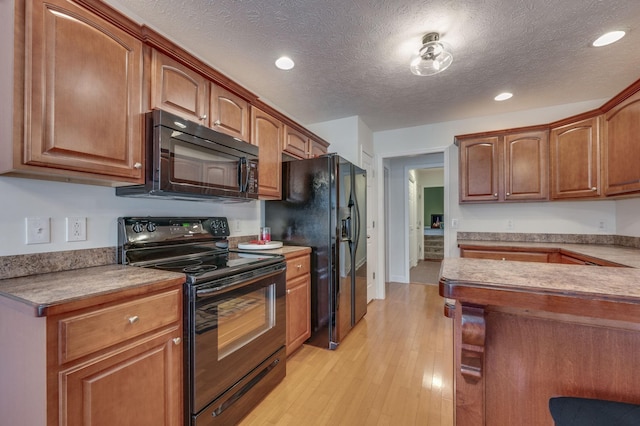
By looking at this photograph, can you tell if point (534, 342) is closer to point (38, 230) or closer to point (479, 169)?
point (38, 230)

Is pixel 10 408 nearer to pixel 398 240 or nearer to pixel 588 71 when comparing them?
pixel 588 71

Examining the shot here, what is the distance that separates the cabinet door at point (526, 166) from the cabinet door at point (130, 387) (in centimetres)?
346

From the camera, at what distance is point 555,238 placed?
10.5ft

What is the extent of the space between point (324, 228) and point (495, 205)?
7.65 ft

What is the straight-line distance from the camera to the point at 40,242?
1.34m

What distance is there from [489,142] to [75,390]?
3.88 meters

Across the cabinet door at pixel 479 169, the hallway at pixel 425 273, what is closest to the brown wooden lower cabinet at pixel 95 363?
the cabinet door at pixel 479 169

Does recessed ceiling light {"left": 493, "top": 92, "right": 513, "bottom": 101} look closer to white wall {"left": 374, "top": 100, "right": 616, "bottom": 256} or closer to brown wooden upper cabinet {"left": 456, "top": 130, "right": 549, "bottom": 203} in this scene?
brown wooden upper cabinet {"left": 456, "top": 130, "right": 549, "bottom": 203}

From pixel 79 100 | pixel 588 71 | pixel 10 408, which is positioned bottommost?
pixel 10 408

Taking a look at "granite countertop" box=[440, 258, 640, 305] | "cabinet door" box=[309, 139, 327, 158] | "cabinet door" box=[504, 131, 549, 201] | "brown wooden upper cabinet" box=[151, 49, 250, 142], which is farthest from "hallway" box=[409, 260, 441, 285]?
"brown wooden upper cabinet" box=[151, 49, 250, 142]

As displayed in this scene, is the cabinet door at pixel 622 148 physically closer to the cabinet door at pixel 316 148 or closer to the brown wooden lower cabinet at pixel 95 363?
the cabinet door at pixel 316 148

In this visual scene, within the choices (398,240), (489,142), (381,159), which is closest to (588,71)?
(489,142)

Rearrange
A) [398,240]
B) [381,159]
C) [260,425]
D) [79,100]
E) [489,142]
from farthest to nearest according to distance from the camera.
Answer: [398,240] → [381,159] → [489,142] → [260,425] → [79,100]

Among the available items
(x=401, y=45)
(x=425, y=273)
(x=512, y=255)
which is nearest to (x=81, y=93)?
(x=401, y=45)
